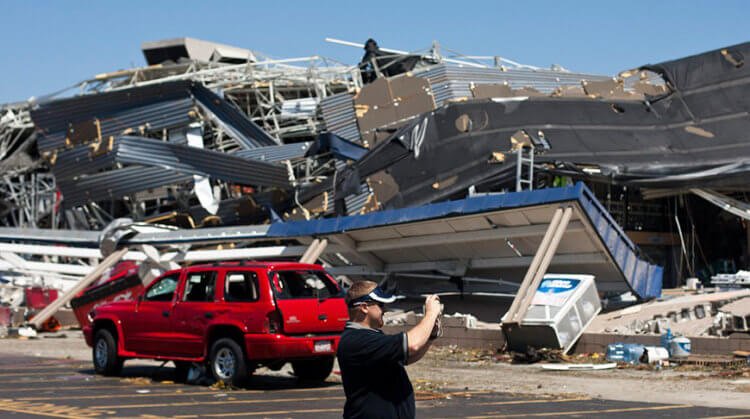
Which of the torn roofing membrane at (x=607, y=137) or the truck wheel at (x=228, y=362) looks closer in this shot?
the truck wheel at (x=228, y=362)

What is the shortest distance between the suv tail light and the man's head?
27.9 ft

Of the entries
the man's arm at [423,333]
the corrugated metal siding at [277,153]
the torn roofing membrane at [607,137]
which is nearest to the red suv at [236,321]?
the man's arm at [423,333]

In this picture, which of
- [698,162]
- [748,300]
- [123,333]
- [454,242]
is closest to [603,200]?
[698,162]

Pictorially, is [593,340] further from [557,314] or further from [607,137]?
[607,137]

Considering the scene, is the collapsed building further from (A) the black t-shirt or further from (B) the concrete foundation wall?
(A) the black t-shirt

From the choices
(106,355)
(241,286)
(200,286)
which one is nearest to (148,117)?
(106,355)

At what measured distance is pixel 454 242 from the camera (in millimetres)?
23922

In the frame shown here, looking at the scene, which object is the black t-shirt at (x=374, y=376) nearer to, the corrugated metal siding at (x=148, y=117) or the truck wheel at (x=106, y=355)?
the truck wheel at (x=106, y=355)

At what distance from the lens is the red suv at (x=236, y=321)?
1424cm

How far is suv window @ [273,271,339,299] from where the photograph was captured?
14610mm

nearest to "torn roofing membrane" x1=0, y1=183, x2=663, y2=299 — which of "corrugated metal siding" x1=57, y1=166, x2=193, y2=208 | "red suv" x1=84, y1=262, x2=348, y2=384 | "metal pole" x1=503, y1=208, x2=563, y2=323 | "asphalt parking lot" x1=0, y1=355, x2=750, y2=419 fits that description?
"metal pole" x1=503, y1=208, x2=563, y2=323

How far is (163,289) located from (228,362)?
2.08m

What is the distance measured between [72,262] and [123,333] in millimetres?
25822

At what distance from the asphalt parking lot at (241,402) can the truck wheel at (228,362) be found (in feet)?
0.60
